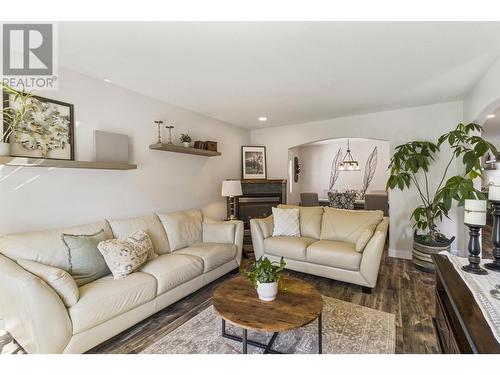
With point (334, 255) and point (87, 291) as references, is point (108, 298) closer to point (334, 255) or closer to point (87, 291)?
point (87, 291)

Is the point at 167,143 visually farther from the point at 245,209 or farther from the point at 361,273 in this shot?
the point at 361,273

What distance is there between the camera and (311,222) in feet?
12.1

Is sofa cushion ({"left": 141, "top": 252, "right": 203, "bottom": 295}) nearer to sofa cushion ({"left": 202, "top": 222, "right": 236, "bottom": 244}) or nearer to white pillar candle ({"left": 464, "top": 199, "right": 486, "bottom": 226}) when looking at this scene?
sofa cushion ({"left": 202, "top": 222, "right": 236, "bottom": 244})

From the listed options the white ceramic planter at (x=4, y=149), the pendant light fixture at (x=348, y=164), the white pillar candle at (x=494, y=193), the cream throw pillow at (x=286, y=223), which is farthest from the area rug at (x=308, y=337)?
the pendant light fixture at (x=348, y=164)

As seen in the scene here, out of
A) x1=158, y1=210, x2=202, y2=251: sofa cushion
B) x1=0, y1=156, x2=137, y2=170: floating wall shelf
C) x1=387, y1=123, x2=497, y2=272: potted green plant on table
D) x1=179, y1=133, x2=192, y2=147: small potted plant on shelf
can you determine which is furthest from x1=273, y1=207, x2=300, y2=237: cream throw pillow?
x1=0, y1=156, x2=137, y2=170: floating wall shelf

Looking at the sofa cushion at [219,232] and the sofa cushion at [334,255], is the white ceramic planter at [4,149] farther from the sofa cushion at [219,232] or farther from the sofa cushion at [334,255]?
the sofa cushion at [334,255]

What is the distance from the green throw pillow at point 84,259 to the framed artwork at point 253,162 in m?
3.32

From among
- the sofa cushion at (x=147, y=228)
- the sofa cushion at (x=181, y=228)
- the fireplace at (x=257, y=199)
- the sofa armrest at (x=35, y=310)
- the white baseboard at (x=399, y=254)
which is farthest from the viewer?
the fireplace at (x=257, y=199)

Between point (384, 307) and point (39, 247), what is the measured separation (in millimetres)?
3255

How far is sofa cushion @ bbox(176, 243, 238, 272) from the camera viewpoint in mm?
2835

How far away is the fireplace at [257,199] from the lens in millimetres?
4664

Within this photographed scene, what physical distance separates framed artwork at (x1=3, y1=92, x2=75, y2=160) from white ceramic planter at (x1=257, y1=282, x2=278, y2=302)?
7.67ft
